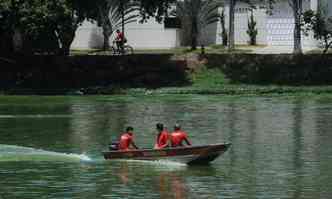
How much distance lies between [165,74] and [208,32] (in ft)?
50.3

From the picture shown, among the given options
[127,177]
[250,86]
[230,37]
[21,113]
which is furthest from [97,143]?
[230,37]

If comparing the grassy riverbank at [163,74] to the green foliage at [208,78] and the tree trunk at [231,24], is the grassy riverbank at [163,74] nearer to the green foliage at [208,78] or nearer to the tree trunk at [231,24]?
the green foliage at [208,78]

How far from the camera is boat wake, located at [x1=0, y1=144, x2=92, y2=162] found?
3853 cm

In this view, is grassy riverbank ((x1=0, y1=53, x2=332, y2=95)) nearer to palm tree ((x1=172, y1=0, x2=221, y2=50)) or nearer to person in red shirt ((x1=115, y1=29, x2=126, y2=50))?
person in red shirt ((x1=115, y1=29, x2=126, y2=50))

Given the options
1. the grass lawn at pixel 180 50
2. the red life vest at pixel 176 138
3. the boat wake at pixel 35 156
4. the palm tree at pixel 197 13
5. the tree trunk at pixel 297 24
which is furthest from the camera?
the palm tree at pixel 197 13

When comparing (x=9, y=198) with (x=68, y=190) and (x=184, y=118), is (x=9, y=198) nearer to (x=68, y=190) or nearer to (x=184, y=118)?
(x=68, y=190)

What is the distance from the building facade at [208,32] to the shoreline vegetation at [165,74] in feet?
37.1

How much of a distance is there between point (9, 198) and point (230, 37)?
4450 cm

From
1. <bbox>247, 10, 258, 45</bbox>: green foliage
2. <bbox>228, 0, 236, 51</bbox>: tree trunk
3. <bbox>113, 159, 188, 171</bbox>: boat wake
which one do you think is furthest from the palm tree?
<bbox>113, 159, 188, 171</bbox>: boat wake

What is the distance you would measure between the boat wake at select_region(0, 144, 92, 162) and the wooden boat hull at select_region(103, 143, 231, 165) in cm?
256

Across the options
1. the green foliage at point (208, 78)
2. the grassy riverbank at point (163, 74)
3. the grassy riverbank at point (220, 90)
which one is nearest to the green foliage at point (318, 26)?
the grassy riverbank at point (163, 74)

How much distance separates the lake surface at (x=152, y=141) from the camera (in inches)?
1278

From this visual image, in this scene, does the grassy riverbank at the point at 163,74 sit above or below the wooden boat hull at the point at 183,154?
above

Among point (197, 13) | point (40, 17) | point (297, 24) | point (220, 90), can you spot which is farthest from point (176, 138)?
point (197, 13)
